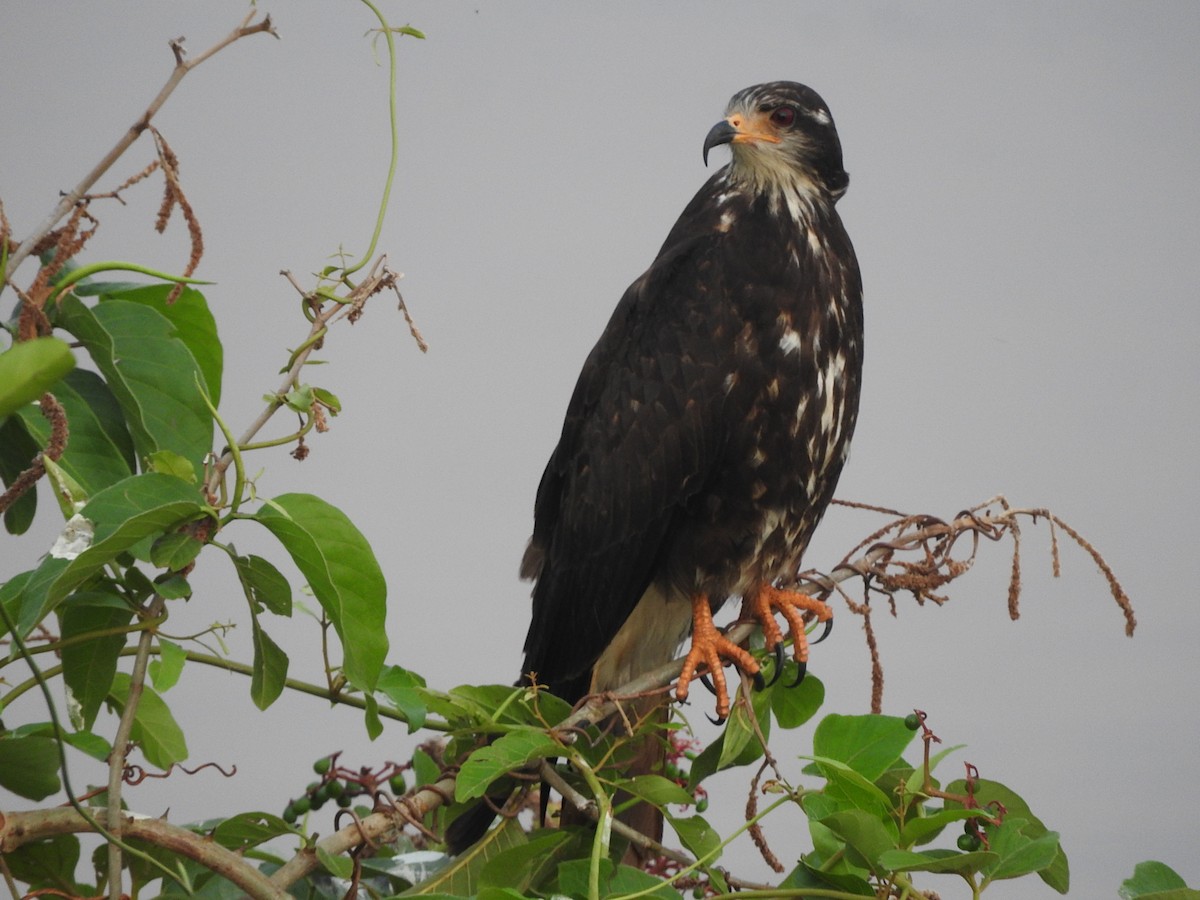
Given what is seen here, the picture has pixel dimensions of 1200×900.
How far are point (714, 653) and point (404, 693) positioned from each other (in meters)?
0.74

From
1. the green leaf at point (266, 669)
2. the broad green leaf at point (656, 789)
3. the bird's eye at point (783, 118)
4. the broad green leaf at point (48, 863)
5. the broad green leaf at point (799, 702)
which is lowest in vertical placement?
the broad green leaf at point (48, 863)

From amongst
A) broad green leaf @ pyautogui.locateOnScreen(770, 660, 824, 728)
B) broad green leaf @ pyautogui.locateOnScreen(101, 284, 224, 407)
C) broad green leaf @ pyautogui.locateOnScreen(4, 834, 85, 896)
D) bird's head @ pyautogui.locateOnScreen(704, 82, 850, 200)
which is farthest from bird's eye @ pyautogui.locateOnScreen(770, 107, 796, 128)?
broad green leaf @ pyautogui.locateOnScreen(4, 834, 85, 896)

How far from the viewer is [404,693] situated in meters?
1.47

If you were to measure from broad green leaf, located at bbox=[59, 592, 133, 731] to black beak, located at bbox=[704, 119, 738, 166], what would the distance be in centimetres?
134

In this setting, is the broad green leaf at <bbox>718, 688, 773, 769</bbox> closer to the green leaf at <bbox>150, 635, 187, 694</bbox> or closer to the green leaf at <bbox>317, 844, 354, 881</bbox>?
the green leaf at <bbox>317, 844, 354, 881</bbox>

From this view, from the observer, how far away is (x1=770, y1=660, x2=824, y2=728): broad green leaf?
177 cm

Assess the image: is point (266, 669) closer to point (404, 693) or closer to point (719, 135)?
point (404, 693)

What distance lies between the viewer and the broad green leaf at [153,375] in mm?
1395

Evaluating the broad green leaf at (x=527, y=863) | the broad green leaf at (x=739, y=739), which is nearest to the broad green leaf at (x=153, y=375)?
the broad green leaf at (x=527, y=863)

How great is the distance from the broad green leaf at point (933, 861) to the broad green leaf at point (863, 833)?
0.06 feet

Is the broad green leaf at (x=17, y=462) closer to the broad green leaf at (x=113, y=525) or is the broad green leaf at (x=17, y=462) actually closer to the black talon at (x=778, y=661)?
the broad green leaf at (x=113, y=525)

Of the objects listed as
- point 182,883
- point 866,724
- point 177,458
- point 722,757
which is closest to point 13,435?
point 177,458

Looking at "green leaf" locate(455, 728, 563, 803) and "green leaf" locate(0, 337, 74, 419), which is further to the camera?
"green leaf" locate(455, 728, 563, 803)

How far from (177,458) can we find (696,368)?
104 cm
